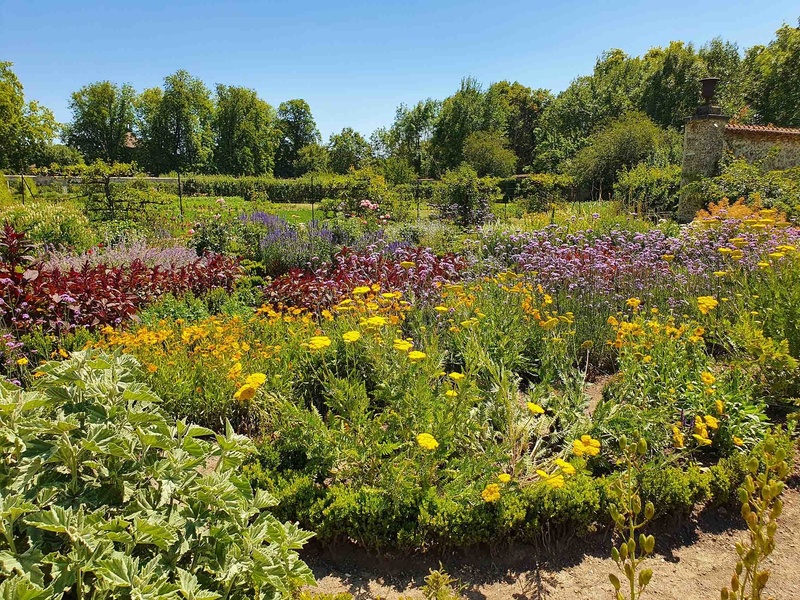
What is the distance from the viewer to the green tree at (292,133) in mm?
57094

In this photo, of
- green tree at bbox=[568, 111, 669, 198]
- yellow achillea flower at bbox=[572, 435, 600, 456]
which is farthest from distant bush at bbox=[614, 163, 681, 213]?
yellow achillea flower at bbox=[572, 435, 600, 456]

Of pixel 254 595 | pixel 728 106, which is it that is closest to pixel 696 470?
pixel 254 595

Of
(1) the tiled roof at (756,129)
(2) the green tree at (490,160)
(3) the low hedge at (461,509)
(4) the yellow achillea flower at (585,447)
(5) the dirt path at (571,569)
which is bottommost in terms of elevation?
(5) the dirt path at (571,569)

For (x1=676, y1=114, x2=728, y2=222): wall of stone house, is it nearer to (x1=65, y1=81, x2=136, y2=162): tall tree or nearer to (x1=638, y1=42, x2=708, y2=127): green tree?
(x1=638, y1=42, x2=708, y2=127): green tree

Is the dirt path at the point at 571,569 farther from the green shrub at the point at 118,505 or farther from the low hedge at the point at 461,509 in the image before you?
the green shrub at the point at 118,505

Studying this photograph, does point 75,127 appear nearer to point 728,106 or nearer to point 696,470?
point 728,106

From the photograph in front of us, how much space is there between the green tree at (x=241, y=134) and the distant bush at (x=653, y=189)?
43281 mm

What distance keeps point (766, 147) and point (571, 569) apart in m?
15.0

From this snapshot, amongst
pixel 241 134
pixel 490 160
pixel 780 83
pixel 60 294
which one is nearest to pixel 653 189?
pixel 60 294

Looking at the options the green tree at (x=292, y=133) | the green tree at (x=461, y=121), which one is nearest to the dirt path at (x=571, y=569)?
the green tree at (x=461, y=121)

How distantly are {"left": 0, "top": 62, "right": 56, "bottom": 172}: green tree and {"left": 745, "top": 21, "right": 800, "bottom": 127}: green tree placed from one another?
144 ft

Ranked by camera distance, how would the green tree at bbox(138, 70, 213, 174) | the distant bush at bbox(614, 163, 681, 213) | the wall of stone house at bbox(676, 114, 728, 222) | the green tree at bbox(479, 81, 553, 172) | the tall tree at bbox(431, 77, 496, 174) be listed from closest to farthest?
the wall of stone house at bbox(676, 114, 728, 222) < the distant bush at bbox(614, 163, 681, 213) < the tall tree at bbox(431, 77, 496, 174) < the green tree at bbox(479, 81, 553, 172) < the green tree at bbox(138, 70, 213, 174)

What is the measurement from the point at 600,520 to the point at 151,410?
2197mm

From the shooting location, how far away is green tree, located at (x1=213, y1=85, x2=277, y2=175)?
163ft
